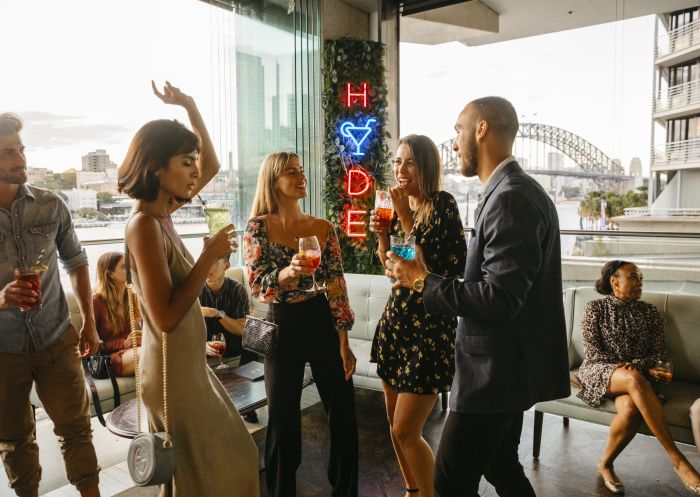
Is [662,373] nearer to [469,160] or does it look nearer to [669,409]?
[669,409]

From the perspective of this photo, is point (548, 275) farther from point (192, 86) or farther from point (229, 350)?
point (192, 86)

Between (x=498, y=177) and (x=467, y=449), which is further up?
(x=498, y=177)

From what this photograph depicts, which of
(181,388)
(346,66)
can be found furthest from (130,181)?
(346,66)

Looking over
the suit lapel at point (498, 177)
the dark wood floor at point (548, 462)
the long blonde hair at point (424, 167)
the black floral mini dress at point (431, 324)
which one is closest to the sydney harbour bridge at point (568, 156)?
the dark wood floor at point (548, 462)

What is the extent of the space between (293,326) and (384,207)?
0.59m

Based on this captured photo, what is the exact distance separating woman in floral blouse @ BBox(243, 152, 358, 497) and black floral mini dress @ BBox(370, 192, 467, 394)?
210 mm

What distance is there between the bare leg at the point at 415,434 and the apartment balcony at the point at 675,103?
470cm

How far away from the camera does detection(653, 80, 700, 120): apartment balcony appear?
16.7 ft

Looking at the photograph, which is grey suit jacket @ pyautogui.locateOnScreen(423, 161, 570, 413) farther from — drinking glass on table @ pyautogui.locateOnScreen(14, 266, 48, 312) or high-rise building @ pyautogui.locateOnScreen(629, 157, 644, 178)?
high-rise building @ pyautogui.locateOnScreen(629, 157, 644, 178)

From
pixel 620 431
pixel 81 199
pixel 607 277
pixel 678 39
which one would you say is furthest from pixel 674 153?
pixel 81 199

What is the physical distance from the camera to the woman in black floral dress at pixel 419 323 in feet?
6.25

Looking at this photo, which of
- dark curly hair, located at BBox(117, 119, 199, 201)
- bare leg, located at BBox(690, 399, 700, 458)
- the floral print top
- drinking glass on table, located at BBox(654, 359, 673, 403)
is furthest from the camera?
drinking glass on table, located at BBox(654, 359, 673, 403)

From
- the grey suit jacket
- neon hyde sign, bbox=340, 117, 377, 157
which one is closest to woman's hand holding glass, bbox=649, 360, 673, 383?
the grey suit jacket

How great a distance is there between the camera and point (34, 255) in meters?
2.05
